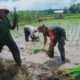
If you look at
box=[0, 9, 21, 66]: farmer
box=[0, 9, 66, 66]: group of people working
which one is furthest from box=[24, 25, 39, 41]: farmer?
box=[0, 9, 21, 66]: farmer

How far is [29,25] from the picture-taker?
18.3ft

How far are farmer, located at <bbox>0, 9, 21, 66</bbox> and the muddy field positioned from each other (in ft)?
0.12

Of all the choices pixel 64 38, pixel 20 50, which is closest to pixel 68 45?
pixel 64 38

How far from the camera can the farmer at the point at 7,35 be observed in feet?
18.3

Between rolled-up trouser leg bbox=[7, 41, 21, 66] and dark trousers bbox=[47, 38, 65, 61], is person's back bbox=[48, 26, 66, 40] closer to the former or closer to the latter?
dark trousers bbox=[47, 38, 65, 61]

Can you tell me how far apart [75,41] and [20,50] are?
1.65 ft

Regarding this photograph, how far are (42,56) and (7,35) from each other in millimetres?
367

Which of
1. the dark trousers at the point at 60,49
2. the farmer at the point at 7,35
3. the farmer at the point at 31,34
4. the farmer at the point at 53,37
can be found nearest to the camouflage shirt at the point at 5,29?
the farmer at the point at 7,35

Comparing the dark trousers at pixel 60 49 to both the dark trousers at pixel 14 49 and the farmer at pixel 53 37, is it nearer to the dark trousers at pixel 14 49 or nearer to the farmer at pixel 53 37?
the farmer at pixel 53 37

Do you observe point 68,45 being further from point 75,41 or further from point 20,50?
point 20,50

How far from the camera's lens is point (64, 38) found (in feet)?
18.3

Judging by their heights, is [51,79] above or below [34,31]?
below

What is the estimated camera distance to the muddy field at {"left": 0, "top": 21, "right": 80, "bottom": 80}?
18.2 feet

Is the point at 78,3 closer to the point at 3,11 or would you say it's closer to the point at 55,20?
the point at 55,20
